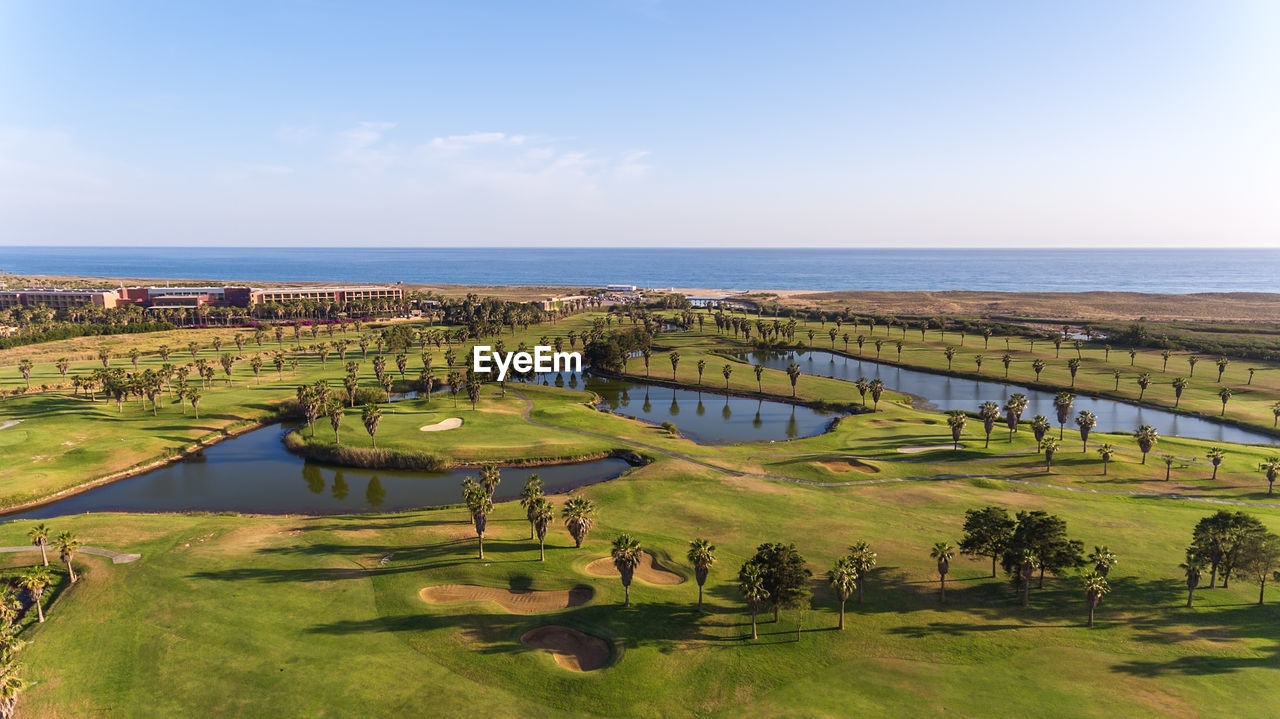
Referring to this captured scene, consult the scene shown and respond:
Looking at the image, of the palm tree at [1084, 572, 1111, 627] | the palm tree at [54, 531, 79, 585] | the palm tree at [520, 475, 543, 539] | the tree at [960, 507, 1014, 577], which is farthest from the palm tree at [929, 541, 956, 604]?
the palm tree at [54, 531, 79, 585]

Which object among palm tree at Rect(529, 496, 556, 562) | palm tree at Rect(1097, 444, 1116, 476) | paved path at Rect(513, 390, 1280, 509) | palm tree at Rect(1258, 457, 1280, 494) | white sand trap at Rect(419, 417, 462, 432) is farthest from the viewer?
white sand trap at Rect(419, 417, 462, 432)

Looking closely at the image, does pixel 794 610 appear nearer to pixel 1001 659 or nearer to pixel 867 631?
pixel 867 631

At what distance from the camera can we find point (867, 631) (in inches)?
1761

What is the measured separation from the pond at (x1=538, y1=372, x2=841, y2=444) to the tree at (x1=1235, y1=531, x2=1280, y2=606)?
57.3 m

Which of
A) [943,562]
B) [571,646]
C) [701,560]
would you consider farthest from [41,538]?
[943,562]

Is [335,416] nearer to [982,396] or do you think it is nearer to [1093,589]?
[1093,589]

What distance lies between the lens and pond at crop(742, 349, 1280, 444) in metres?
107

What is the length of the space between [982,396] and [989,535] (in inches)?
3539

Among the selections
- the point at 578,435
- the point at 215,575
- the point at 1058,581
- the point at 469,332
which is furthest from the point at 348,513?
the point at 469,332

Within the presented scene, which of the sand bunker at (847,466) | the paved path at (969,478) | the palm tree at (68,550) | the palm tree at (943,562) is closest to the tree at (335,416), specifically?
the palm tree at (68,550)

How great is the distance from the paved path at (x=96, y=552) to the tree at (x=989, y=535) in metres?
70.2

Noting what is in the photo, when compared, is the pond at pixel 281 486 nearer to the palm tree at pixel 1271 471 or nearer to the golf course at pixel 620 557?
the golf course at pixel 620 557

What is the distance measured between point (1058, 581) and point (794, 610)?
22.6 metres

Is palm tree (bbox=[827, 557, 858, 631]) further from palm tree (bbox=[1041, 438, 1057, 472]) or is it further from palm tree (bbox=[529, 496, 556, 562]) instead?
palm tree (bbox=[1041, 438, 1057, 472])
